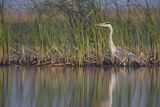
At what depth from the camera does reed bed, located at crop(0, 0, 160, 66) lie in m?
13.9

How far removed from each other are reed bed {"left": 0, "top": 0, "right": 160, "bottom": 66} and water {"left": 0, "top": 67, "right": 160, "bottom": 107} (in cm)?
45

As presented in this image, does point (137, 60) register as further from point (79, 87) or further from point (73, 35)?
point (79, 87)

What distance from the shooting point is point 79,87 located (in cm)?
1062

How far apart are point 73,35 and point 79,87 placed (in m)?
3.51

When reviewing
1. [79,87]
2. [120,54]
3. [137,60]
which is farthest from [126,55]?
[79,87]

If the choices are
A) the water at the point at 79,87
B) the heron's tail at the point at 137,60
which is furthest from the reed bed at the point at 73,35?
the water at the point at 79,87

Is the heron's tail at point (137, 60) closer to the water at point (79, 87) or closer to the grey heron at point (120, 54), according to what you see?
the grey heron at point (120, 54)

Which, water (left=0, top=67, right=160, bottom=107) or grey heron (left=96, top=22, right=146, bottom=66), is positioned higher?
grey heron (left=96, top=22, right=146, bottom=66)

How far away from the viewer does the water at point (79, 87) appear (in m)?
8.99

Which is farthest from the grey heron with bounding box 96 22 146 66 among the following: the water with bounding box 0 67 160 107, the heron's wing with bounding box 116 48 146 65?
the water with bounding box 0 67 160 107

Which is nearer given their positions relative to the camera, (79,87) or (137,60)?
(79,87)

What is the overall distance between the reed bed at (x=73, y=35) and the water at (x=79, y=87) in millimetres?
448

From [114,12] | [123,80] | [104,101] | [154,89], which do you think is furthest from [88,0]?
[104,101]

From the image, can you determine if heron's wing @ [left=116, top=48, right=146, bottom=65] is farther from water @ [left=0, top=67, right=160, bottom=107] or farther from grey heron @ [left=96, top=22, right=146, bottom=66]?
water @ [left=0, top=67, right=160, bottom=107]
